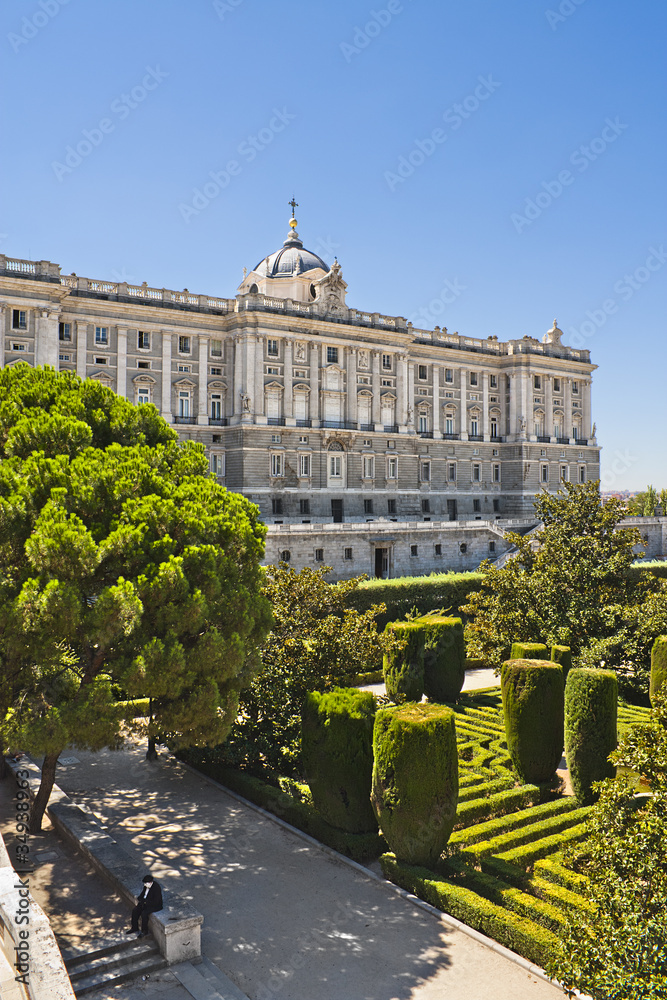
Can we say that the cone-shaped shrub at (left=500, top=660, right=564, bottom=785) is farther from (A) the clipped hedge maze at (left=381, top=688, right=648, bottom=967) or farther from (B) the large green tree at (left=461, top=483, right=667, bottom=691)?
(B) the large green tree at (left=461, top=483, right=667, bottom=691)

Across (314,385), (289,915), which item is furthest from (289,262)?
(289,915)

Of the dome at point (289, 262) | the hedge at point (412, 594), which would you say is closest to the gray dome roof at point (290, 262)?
the dome at point (289, 262)

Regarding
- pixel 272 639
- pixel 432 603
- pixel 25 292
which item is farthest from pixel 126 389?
pixel 272 639

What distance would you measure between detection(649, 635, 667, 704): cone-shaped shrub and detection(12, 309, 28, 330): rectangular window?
128ft

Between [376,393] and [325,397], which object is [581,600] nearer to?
[325,397]

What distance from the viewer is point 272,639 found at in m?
17.8

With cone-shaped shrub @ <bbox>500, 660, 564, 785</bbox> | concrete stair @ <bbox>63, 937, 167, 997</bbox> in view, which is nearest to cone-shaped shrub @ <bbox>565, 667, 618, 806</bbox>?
cone-shaped shrub @ <bbox>500, 660, 564, 785</bbox>

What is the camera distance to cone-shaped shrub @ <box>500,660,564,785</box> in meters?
16.1

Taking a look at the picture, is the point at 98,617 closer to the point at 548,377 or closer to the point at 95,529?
the point at 95,529

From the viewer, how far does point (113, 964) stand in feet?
32.5

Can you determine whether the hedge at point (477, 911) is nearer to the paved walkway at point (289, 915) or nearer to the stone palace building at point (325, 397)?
the paved walkway at point (289, 915)

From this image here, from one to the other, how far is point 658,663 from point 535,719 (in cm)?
636

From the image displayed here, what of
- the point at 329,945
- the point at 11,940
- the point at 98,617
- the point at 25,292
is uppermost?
the point at 25,292

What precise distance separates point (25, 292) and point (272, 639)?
34.7 m
